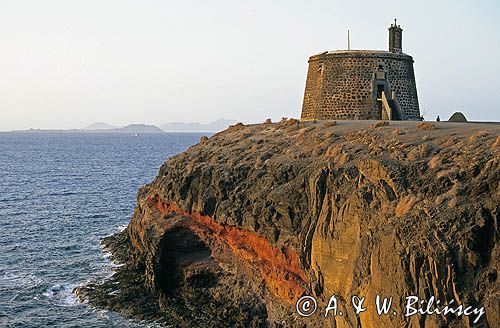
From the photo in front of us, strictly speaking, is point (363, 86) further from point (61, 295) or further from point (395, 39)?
point (61, 295)

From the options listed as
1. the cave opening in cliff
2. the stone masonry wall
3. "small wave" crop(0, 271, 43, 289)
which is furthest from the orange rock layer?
the stone masonry wall

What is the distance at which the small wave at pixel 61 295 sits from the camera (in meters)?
31.8

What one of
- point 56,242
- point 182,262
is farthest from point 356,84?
point 56,242

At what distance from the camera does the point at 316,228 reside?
2439 cm

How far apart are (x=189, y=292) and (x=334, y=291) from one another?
1155 cm

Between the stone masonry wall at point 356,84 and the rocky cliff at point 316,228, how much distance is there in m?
5.61

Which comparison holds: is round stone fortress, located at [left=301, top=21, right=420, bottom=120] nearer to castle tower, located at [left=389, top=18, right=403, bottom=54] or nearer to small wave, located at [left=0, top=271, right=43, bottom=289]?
castle tower, located at [left=389, top=18, right=403, bottom=54]

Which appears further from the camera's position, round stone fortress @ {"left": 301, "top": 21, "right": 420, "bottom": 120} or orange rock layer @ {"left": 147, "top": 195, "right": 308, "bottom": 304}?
round stone fortress @ {"left": 301, "top": 21, "right": 420, "bottom": 120}

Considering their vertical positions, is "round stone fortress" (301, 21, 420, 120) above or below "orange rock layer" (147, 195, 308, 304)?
above

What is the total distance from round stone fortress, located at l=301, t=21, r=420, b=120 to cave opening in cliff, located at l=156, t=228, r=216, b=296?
50.2 ft

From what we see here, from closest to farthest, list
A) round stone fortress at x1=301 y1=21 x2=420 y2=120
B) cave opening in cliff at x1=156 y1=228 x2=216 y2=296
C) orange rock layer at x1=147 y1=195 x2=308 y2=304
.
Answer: orange rock layer at x1=147 y1=195 x2=308 y2=304
cave opening in cliff at x1=156 y1=228 x2=216 y2=296
round stone fortress at x1=301 y1=21 x2=420 y2=120

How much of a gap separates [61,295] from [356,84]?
25198 mm

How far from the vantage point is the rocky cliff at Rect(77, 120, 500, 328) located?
17.8m

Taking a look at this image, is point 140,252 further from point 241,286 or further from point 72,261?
point 241,286
